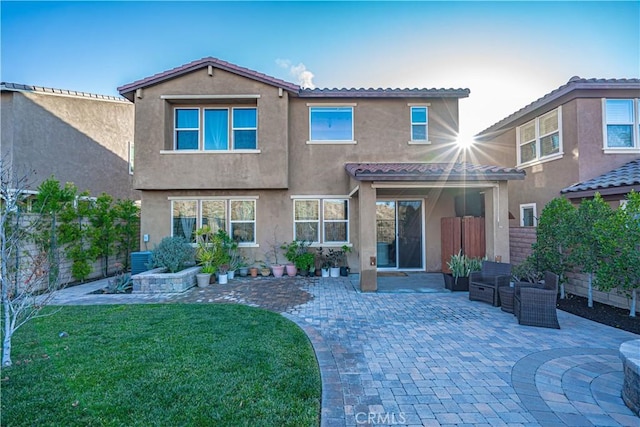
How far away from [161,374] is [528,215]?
13.5 metres

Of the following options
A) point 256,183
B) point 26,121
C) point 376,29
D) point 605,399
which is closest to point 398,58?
point 376,29

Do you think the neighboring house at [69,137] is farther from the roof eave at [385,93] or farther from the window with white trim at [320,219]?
the roof eave at [385,93]

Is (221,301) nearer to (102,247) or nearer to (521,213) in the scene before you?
(102,247)

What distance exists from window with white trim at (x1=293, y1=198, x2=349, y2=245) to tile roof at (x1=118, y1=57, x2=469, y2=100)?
14.0 feet

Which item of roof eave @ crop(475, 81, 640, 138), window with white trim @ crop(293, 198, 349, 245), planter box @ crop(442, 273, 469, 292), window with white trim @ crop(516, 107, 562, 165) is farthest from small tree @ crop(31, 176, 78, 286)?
window with white trim @ crop(516, 107, 562, 165)

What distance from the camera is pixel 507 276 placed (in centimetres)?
759

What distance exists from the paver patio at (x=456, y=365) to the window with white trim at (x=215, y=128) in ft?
22.1

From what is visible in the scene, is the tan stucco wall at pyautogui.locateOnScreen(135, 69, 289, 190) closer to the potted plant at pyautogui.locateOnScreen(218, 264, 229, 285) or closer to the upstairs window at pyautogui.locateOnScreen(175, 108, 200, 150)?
the upstairs window at pyautogui.locateOnScreen(175, 108, 200, 150)

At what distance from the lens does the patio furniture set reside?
5.92 metres

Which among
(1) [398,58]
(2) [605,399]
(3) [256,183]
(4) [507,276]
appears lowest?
(2) [605,399]

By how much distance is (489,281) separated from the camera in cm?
793

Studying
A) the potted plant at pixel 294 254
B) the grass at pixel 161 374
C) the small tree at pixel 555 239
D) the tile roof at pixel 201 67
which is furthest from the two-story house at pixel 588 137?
the tile roof at pixel 201 67

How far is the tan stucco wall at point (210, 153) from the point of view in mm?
11398

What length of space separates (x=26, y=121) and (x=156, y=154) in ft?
23.0
